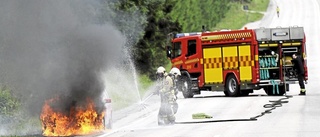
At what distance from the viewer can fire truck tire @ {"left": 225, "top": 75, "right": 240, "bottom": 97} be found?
131 ft

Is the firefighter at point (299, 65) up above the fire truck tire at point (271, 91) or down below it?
above

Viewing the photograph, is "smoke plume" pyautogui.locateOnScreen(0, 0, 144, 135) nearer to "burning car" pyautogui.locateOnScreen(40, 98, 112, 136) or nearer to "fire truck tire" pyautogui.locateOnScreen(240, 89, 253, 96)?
"burning car" pyautogui.locateOnScreen(40, 98, 112, 136)

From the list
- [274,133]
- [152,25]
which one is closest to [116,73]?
[152,25]

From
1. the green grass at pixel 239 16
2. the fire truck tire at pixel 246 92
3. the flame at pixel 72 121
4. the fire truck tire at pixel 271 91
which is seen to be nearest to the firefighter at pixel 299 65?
the fire truck tire at pixel 271 91

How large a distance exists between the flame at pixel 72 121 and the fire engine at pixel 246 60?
1600 centimetres

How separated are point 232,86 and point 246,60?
149 centimetres

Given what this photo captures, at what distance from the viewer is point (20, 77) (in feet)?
85.1

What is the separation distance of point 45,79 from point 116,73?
22453 mm

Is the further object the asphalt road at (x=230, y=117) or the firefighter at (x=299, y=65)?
the firefighter at (x=299, y=65)

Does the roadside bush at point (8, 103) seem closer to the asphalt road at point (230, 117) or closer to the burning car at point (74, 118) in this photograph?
the asphalt road at point (230, 117)

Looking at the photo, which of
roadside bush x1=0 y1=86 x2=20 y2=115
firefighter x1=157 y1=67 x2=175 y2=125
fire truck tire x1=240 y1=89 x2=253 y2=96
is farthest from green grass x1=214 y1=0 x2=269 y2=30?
firefighter x1=157 y1=67 x2=175 y2=125

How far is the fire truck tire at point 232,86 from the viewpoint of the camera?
4003cm

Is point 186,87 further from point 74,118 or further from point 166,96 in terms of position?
point 74,118

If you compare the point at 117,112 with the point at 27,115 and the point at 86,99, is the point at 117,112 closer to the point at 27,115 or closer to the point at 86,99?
the point at 27,115
